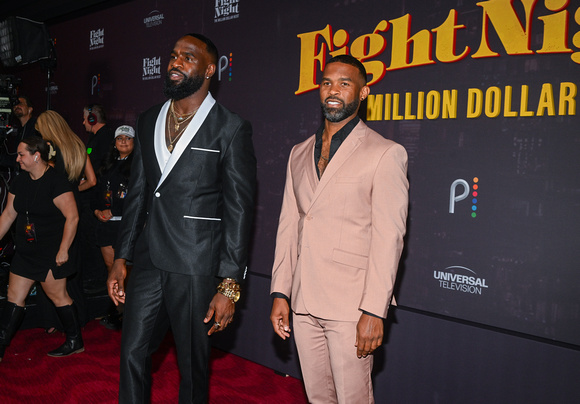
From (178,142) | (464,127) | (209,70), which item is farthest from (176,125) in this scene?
(464,127)

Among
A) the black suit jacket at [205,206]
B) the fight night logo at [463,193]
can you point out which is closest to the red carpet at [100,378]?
the black suit jacket at [205,206]

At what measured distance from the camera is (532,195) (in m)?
2.82

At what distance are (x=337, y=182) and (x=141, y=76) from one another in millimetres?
3851

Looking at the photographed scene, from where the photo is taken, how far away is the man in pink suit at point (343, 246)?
6.72 ft

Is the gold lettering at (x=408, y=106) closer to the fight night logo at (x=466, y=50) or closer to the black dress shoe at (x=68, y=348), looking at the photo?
the fight night logo at (x=466, y=50)

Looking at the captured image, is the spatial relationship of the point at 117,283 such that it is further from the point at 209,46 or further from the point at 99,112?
the point at 99,112

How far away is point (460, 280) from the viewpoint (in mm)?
3092

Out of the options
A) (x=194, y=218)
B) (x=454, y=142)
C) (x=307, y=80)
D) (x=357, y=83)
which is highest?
(x=307, y=80)

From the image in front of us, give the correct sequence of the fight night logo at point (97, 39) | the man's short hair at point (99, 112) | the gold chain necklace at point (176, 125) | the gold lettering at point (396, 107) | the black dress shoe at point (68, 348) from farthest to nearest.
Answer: the fight night logo at point (97, 39), the man's short hair at point (99, 112), the black dress shoe at point (68, 348), the gold lettering at point (396, 107), the gold chain necklace at point (176, 125)

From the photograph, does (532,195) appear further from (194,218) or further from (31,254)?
(31,254)

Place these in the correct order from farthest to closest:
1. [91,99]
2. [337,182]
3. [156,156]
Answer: [91,99] → [156,156] → [337,182]

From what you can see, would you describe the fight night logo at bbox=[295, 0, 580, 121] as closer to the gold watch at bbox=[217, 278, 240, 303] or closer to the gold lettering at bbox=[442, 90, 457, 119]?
the gold lettering at bbox=[442, 90, 457, 119]

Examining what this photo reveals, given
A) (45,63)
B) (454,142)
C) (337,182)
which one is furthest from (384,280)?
(45,63)

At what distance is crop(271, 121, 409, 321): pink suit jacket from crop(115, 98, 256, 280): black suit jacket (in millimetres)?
276
